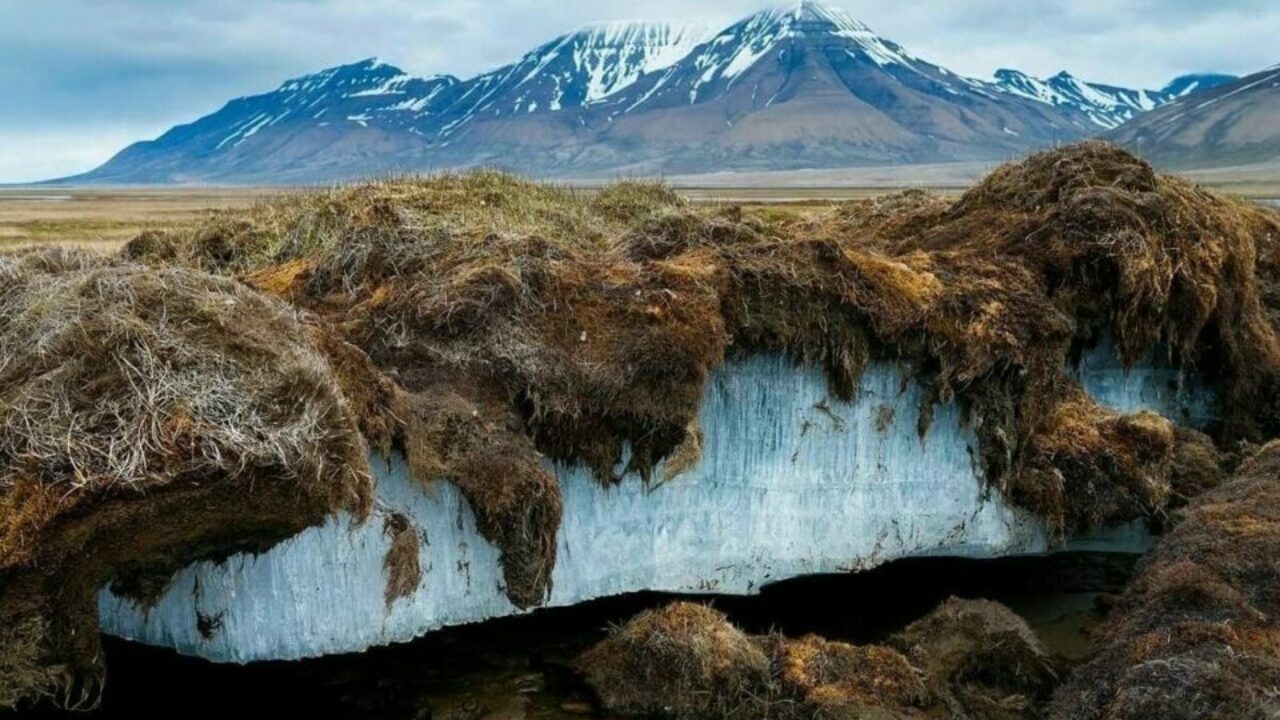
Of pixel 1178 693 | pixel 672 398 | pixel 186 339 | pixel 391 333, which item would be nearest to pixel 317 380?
pixel 186 339

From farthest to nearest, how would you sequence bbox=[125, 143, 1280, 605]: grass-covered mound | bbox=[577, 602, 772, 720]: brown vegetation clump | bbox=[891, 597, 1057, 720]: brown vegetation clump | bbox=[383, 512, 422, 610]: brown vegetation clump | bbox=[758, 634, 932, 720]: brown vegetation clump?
1. bbox=[125, 143, 1280, 605]: grass-covered mound
2. bbox=[383, 512, 422, 610]: brown vegetation clump
3. bbox=[577, 602, 772, 720]: brown vegetation clump
4. bbox=[891, 597, 1057, 720]: brown vegetation clump
5. bbox=[758, 634, 932, 720]: brown vegetation clump

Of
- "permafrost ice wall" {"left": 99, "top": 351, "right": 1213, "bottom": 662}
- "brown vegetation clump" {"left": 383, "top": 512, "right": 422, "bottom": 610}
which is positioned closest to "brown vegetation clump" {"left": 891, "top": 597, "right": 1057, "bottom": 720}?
"permafrost ice wall" {"left": 99, "top": 351, "right": 1213, "bottom": 662}

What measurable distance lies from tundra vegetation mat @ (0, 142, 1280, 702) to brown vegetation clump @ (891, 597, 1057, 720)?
9.24ft

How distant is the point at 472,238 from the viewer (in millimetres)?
13109

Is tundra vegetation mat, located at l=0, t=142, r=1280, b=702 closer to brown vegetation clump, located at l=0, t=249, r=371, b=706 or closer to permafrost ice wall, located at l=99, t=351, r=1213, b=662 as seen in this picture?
brown vegetation clump, located at l=0, t=249, r=371, b=706

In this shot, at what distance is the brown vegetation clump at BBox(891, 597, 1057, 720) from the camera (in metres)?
10.0

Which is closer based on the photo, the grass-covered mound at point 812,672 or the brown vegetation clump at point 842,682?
the brown vegetation clump at point 842,682

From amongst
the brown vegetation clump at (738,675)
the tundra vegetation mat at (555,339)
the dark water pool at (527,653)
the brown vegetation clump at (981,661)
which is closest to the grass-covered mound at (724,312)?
the tundra vegetation mat at (555,339)

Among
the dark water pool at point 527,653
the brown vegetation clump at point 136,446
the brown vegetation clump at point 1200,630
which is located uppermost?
the brown vegetation clump at point 136,446

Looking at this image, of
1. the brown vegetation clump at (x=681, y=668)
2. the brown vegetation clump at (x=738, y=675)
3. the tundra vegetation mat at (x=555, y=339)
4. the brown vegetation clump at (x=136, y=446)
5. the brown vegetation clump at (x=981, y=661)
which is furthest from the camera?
the brown vegetation clump at (x=681, y=668)

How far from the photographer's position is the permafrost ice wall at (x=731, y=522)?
1048 centimetres

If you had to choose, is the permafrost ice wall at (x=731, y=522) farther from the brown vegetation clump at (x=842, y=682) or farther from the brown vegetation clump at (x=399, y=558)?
the brown vegetation clump at (x=842, y=682)

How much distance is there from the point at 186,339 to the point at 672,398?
510cm

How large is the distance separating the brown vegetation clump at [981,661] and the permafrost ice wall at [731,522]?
6.95 feet
